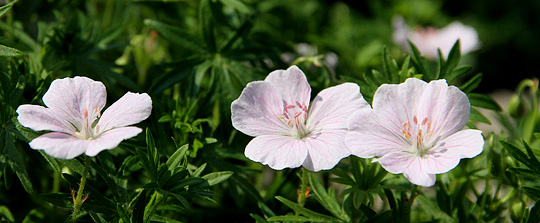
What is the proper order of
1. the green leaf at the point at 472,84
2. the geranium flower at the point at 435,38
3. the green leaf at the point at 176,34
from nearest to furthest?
the green leaf at the point at 472,84 → the green leaf at the point at 176,34 → the geranium flower at the point at 435,38

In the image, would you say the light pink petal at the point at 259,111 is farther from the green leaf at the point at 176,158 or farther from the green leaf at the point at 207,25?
the green leaf at the point at 207,25

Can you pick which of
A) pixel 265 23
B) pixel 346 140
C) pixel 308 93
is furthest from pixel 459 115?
pixel 265 23

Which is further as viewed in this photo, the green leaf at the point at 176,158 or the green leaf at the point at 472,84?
the green leaf at the point at 472,84

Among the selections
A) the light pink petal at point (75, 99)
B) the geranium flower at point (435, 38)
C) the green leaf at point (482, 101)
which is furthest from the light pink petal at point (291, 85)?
the geranium flower at point (435, 38)

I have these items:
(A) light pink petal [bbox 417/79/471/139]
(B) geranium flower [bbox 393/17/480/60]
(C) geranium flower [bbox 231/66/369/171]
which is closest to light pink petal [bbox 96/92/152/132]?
(C) geranium flower [bbox 231/66/369/171]

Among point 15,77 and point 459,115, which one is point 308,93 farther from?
point 15,77

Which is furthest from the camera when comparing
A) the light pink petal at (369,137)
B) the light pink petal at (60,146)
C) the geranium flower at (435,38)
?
the geranium flower at (435,38)

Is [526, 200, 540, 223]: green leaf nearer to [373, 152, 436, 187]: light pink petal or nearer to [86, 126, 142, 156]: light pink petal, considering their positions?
[373, 152, 436, 187]: light pink petal
